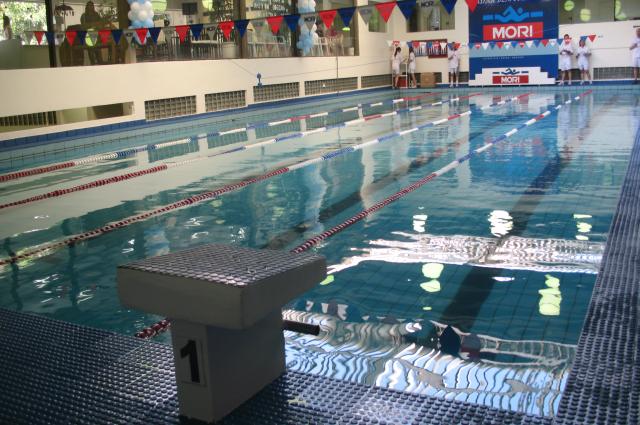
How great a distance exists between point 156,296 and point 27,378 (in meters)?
0.79

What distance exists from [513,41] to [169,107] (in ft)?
37.8

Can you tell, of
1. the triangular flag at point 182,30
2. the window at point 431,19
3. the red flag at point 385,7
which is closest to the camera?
the red flag at point 385,7

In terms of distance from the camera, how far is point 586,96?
617 inches

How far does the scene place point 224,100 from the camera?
15.3 meters

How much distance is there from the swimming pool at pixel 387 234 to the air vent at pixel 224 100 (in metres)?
4.86

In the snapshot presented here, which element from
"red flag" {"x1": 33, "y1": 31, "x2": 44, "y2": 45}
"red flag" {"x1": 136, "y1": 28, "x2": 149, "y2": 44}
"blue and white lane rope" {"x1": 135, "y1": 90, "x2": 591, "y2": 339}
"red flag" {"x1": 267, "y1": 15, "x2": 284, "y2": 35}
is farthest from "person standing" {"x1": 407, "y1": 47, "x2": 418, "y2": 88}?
"blue and white lane rope" {"x1": 135, "y1": 90, "x2": 591, "y2": 339}

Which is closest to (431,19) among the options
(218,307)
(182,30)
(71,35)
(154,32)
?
(182,30)

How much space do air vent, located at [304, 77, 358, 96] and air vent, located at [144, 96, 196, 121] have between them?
476 centimetres

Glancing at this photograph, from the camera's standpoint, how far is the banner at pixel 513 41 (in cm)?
1986

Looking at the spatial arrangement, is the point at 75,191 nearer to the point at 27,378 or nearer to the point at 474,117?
the point at 27,378

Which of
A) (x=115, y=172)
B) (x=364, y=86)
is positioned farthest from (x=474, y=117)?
(x=364, y=86)

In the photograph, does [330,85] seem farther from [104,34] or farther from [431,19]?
[104,34]

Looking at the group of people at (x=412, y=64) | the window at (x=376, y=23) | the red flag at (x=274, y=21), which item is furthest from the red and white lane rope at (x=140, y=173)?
the window at (x=376, y=23)

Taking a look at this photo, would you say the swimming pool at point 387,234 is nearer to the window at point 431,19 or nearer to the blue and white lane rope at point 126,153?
the blue and white lane rope at point 126,153
